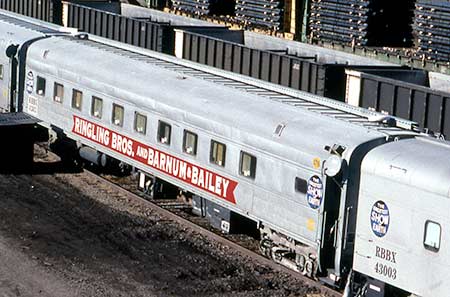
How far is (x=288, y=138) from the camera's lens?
19.2 meters

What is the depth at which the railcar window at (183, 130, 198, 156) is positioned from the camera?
21.9 meters

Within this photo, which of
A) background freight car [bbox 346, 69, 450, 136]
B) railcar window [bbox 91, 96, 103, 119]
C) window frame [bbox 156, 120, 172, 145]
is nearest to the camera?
background freight car [bbox 346, 69, 450, 136]

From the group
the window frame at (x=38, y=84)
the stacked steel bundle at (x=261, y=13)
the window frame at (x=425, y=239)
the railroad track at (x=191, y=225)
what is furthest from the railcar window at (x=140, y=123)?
the stacked steel bundle at (x=261, y=13)

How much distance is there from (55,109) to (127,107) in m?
3.74

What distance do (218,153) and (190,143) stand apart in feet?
3.67

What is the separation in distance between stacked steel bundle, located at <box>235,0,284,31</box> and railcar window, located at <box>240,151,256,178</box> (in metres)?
28.3

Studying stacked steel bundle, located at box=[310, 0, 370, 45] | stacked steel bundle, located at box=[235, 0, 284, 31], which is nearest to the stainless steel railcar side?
stacked steel bundle, located at box=[310, 0, 370, 45]

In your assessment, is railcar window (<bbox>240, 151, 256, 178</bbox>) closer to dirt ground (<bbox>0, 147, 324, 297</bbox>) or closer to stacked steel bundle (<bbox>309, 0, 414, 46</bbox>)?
dirt ground (<bbox>0, 147, 324, 297</bbox>)

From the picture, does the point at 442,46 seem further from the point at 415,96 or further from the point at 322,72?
the point at 415,96

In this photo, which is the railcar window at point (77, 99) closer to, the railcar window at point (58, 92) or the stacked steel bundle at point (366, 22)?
the railcar window at point (58, 92)

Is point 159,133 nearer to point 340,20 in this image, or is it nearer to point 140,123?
point 140,123

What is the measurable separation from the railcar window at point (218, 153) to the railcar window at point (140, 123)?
281 centimetres

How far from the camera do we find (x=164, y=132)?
23.0m

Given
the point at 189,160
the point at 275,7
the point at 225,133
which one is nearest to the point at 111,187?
the point at 189,160
